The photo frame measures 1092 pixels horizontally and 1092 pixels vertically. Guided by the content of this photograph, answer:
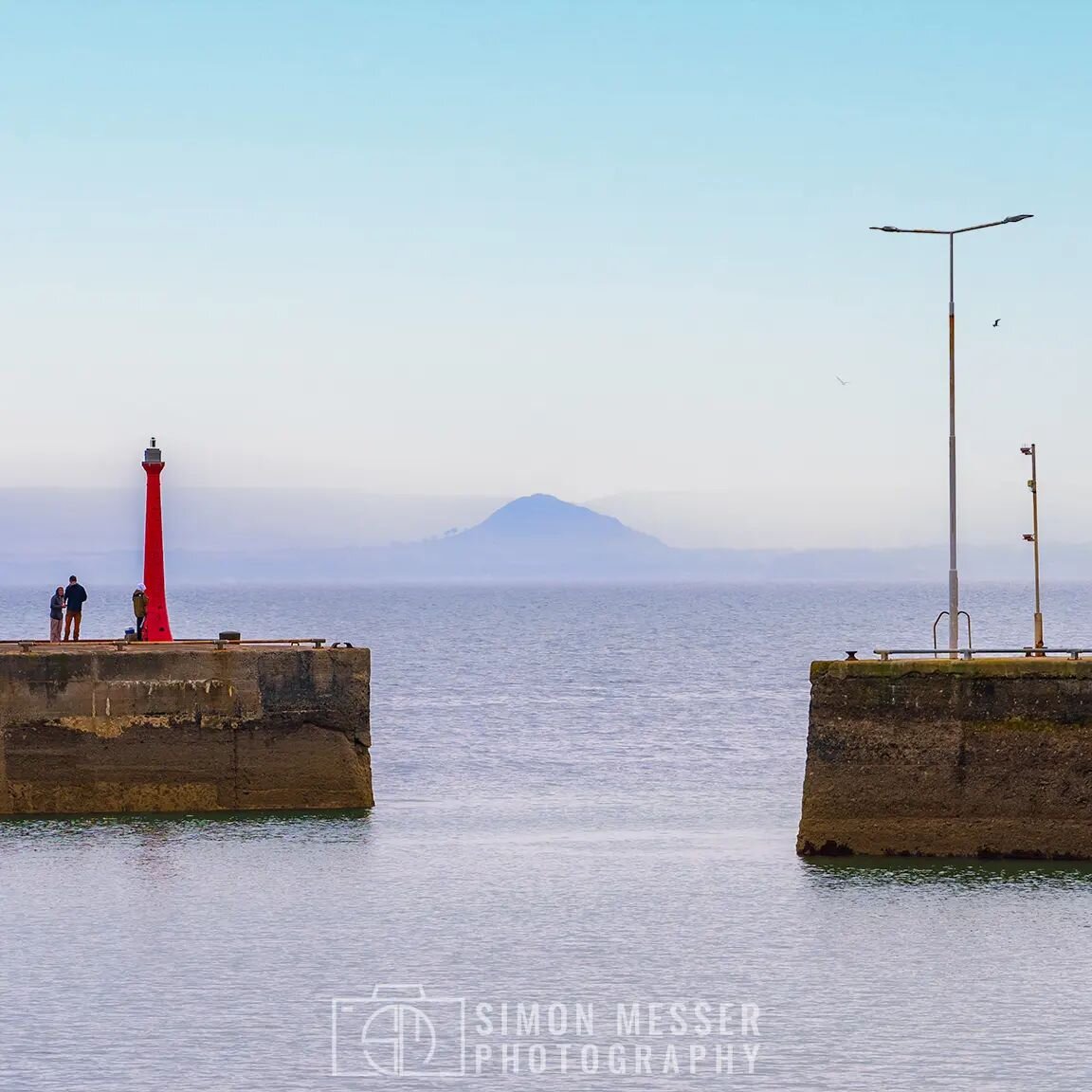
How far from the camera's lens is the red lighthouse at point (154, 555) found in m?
40.3

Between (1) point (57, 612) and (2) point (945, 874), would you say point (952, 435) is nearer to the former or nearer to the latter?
(2) point (945, 874)

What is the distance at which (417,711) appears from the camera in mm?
65500

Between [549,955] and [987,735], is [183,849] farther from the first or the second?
[987,735]

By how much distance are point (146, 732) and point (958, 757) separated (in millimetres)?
14284

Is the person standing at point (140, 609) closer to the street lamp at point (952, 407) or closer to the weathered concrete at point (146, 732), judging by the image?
the weathered concrete at point (146, 732)

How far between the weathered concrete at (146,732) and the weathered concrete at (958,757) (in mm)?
10369

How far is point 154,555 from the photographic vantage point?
40562 mm

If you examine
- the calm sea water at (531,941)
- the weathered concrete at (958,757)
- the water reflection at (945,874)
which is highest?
the weathered concrete at (958,757)

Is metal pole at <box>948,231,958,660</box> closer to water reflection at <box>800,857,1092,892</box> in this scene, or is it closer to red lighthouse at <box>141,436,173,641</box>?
water reflection at <box>800,857,1092,892</box>

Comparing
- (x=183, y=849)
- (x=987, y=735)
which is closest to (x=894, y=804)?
(x=987, y=735)

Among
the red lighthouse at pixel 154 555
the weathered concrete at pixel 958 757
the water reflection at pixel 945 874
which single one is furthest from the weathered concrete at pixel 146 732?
the weathered concrete at pixel 958 757

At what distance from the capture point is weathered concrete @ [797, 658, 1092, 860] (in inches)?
1118

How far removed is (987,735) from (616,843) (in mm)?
8652

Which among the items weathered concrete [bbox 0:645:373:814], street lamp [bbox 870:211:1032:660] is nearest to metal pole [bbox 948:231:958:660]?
street lamp [bbox 870:211:1032:660]
